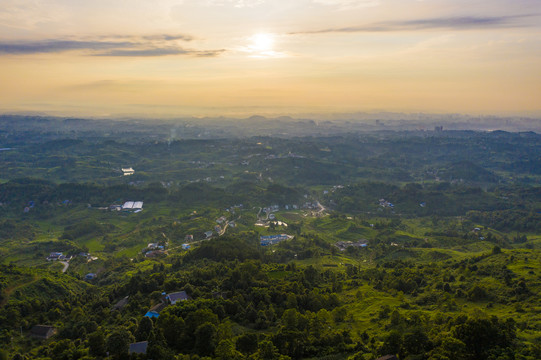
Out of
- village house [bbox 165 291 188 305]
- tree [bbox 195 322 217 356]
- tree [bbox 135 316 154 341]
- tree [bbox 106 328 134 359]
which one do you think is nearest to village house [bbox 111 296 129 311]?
village house [bbox 165 291 188 305]

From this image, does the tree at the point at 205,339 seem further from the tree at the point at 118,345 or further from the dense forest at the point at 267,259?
the tree at the point at 118,345

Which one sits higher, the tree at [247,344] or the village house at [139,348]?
the village house at [139,348]

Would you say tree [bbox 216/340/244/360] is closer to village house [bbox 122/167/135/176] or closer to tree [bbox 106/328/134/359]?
tree [bbox 106/328/134/359]

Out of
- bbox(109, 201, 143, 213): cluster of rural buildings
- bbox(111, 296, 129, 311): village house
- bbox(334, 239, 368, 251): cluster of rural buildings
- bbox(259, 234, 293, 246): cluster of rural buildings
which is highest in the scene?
bbox(111, 296, 129, 311): village house

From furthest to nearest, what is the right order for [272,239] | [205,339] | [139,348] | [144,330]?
1. [272,239]
2. [144,330]
3. [205,339]
4. [139,348]

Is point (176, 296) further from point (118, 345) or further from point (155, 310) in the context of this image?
point (118, 345)

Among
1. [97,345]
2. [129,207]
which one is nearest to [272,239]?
[129,207]

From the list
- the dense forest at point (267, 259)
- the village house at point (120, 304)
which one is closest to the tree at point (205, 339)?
the dense forest at point (267, 259)

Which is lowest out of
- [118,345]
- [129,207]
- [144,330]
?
[129,207]

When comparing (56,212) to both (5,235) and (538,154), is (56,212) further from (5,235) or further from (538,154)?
(538,154)
